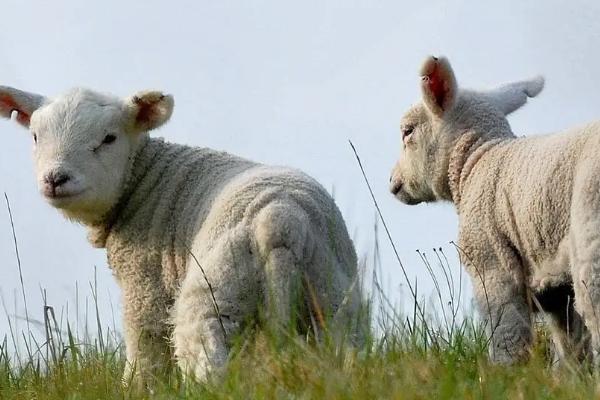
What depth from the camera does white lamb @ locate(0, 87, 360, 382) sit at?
19.0 ft

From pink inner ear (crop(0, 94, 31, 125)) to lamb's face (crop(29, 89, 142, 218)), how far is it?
1.71ft

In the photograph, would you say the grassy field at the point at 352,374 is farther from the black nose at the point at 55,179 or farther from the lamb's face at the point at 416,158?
the lamb's face at the point at 416,158

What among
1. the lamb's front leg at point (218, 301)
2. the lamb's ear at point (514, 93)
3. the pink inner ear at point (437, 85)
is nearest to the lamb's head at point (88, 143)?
the lamb's front leg at point (218, 301)

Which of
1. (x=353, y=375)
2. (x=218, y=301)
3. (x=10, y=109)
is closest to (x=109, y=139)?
(x=10, y=109)

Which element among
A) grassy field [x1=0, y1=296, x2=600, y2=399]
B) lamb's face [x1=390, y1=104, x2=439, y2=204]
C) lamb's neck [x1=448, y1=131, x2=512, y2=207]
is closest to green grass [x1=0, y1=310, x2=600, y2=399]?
grassy field [x1=0, y1=296, x2=600, y2=399]

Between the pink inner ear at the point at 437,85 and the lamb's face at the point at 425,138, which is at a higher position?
the pink inner ear at the point at 437,85

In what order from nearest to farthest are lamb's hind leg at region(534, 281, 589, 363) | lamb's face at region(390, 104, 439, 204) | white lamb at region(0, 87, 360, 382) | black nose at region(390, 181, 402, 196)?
white lamb at region(0, 87, 360, 382) < lamb's hind leg at region(534, 281, 589, 363) < lamb's face at region(390, 104, 439, 204) < black nose at region(390, 181, 402, 196)

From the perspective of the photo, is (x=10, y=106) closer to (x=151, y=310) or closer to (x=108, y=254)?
(x=108, y=254)

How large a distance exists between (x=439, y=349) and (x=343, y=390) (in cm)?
113

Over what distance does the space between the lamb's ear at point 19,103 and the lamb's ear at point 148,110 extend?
0.75 m

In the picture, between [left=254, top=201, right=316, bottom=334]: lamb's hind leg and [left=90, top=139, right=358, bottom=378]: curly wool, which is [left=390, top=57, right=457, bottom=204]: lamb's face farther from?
[left=254, top=201, right=316, bottom=334]: lamb's hind leg

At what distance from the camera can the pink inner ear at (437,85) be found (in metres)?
7.29

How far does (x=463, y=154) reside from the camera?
7309 mm

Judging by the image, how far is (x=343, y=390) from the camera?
12.7ft
